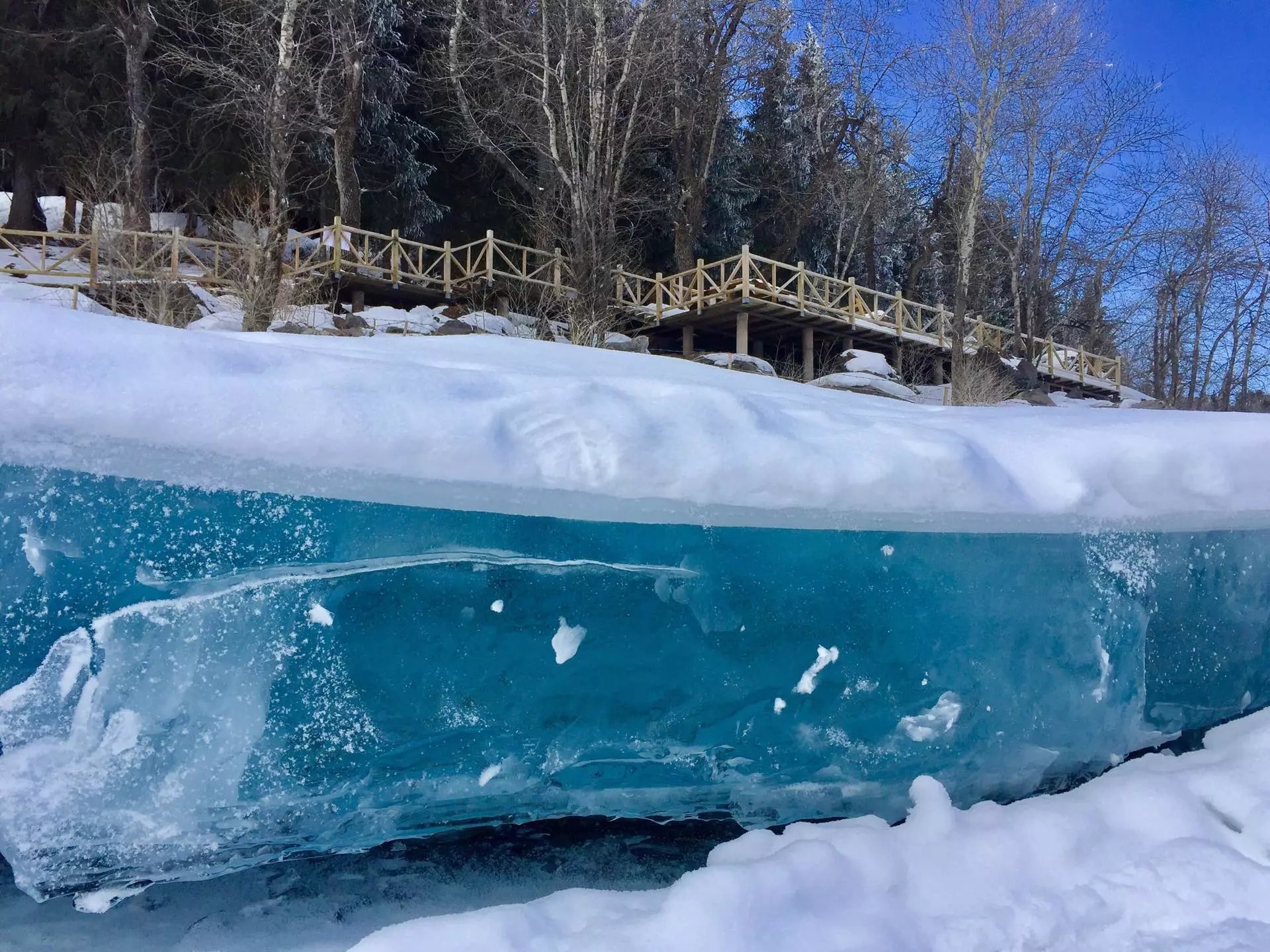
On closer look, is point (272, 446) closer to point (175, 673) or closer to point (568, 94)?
point (175, 673)

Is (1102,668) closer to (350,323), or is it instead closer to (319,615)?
(319,615)

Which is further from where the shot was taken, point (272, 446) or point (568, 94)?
point (568, 94)

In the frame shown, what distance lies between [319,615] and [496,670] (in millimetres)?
429

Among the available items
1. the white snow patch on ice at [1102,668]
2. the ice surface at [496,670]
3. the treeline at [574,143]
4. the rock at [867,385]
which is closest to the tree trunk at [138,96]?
the treeline at [574,143]

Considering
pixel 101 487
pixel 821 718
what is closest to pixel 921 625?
pixel 821 718

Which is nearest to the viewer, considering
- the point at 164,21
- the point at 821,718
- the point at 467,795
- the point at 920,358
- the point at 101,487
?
the point at 101,487

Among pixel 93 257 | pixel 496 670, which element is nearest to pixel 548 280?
pixel 93 257

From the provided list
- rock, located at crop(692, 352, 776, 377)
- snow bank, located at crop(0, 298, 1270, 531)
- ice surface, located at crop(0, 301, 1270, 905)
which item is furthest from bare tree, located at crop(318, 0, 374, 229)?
ice surface, located at crop(0, 301, 1270, 905)

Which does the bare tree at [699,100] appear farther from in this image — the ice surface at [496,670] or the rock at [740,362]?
the ice surface at [496,670]

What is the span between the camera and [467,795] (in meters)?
1.97

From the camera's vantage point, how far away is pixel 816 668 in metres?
2.20

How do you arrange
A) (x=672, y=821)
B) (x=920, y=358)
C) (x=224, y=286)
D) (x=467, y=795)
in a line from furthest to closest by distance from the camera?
(x=920, y=358), (x=224, y=286), (x=672, y=821), (x=467, y=795)

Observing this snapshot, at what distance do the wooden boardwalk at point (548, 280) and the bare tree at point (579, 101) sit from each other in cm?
70

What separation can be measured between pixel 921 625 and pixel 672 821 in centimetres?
94
